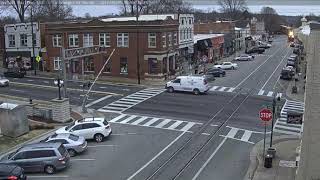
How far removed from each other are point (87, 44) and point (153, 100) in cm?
2204

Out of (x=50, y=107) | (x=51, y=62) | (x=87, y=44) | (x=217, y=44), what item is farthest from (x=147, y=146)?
(x=217, y=44)

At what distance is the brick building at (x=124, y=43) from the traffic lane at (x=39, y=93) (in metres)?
7.94

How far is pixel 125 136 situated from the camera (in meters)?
35.6

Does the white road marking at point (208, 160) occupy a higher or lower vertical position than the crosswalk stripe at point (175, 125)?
lower

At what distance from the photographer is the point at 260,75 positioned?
232 feet

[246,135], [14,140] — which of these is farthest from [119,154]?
[246,135]

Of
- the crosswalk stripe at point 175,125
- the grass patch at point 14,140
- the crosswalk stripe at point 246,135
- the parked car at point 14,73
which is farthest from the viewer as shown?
the parked car at point 14,73

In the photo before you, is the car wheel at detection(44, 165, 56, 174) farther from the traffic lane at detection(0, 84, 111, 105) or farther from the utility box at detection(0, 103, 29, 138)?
the traffic lane at detection(0, 84, 111, 105)

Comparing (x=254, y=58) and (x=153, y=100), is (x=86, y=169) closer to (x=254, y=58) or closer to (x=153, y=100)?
(x=153, y=100)

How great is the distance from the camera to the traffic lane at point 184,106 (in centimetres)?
4239

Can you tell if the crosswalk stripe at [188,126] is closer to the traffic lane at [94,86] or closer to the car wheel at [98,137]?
the car wheel at [98,137]

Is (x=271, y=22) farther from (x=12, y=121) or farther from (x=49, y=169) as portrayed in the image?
(x=49, y=169)

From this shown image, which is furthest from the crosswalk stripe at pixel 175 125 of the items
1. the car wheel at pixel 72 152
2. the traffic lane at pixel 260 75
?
the traffic lane at pixel 260 75

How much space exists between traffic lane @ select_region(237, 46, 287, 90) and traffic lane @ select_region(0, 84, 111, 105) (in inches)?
733
